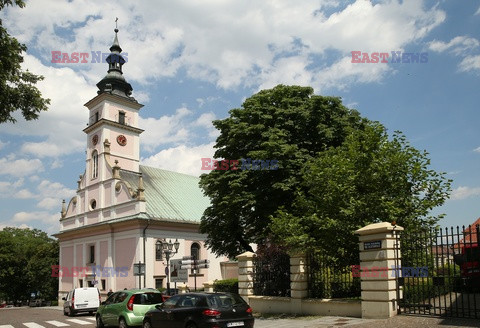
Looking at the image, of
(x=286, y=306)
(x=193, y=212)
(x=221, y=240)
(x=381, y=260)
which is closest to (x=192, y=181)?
(x=193, y=212)

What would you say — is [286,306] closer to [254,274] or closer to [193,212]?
[254,274]

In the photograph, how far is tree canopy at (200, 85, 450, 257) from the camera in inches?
640

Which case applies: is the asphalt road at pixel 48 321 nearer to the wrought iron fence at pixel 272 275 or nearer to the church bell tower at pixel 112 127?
the wrought iron fence at pixel 272 275

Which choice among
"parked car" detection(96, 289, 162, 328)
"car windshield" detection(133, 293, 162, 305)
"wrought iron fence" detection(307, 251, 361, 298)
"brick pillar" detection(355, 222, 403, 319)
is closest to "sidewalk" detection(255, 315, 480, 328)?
"brick pillar" detection(355, 222, 403, 319)

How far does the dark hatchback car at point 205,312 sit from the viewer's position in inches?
472

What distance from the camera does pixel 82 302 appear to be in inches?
1093

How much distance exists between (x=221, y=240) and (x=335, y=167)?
38.3ft

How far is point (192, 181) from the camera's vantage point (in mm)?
55469

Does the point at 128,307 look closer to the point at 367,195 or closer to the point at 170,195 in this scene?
the point at 367,195

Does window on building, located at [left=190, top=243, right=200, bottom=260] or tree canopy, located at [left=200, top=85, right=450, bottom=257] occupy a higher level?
tree canopy, located at [left=200, top=85, right=450, bottom=257]

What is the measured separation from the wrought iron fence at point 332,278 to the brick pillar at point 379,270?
241cm

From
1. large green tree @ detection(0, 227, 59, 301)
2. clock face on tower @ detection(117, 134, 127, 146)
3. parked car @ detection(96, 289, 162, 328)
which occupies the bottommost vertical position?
large green tree @ detection(0, 227, 59, 301)

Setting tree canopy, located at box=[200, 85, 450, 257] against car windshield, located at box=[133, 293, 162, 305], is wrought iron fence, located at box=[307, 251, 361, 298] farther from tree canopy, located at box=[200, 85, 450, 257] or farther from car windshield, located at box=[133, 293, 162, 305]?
car windshield, located at box=[133, 293, 162, 305]

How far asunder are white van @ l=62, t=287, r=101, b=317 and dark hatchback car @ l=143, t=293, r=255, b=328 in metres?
16.3
